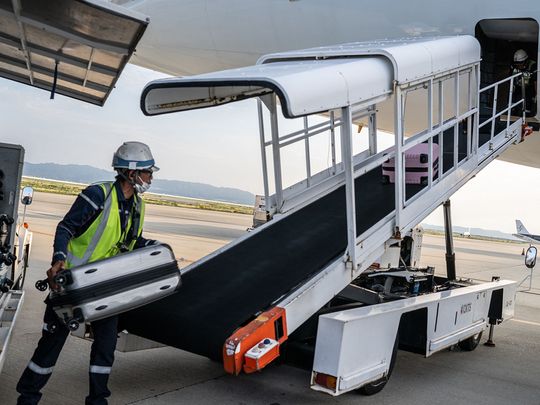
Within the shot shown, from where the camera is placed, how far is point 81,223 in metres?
3.96

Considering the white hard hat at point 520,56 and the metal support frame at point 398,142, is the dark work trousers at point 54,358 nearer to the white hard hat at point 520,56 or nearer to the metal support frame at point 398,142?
the metal support frame at point 398,142

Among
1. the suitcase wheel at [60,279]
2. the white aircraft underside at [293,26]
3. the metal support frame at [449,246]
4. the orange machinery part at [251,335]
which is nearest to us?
the suitcase wheel at [60,279]

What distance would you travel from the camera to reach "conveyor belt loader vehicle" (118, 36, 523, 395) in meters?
4.20

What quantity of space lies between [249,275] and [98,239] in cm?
136

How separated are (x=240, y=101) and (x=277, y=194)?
117 cm

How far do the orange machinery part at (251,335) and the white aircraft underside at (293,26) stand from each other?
4991 mm

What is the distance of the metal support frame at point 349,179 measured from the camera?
4.40 meters

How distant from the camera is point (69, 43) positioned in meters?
5.70

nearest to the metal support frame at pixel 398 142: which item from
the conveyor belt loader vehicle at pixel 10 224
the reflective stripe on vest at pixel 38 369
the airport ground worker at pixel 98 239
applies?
the airport ground worker at pixel 98 239

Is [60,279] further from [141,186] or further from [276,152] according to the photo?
[276,152]

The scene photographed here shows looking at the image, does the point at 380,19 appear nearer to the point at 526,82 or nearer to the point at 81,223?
the point at 526,82

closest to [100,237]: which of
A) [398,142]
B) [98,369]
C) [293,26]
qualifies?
[98,369]

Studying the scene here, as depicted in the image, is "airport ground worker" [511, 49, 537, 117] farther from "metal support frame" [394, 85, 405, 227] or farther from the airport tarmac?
"metal support frame" [394, 85, 405, 227]

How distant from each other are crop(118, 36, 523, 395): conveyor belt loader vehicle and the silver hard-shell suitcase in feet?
1.41
